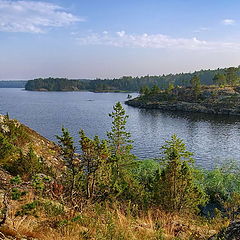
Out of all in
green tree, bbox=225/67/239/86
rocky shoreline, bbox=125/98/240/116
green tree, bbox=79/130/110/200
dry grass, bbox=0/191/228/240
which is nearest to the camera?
dry grass, bbox=0/191/228/240

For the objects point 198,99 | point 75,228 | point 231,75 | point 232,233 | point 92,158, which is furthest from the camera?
point 231,75

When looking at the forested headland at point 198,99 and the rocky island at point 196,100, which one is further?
the forested headland at point 198,99

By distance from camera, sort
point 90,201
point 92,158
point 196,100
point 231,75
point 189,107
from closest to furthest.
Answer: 1. point 90,201
2. point 92,158
3. point 189,107
4. point 196,100
5. point 231,75

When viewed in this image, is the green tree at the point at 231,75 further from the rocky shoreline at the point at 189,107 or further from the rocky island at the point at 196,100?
the rocky shoreline at the point at 189,107

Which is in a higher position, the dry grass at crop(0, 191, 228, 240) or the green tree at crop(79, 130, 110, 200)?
the green tree at crop(79, 130, 110, 200)

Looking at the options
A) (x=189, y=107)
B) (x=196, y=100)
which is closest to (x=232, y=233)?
(x=189, y=107)

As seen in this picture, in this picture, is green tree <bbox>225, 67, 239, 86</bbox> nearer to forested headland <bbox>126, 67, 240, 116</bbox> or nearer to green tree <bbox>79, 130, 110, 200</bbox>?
forested headland <bbox>126, 67, 240, 116</bbox>

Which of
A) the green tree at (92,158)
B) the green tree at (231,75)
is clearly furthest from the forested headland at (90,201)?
the green tree at (231,75)

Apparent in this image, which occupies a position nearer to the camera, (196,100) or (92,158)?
(92,158)

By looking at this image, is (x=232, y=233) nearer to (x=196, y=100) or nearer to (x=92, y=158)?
(x=92, y=158)

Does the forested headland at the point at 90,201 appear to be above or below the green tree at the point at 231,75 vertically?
below

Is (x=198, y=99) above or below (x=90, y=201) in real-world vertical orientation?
above

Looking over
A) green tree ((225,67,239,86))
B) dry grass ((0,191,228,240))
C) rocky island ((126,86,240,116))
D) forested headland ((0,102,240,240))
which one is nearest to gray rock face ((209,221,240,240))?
forested headland ((0,102,240,240))

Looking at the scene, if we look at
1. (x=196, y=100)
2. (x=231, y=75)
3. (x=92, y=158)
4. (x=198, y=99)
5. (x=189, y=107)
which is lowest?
(x=189, y=107)
